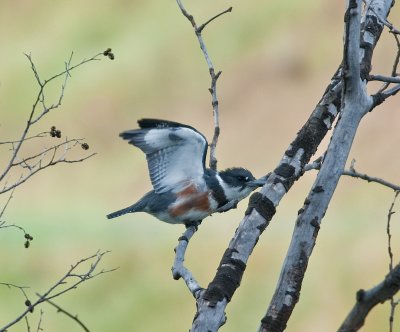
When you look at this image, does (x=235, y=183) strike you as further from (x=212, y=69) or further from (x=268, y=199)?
(x=268, y=199)

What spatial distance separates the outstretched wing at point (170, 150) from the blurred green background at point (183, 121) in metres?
6.41

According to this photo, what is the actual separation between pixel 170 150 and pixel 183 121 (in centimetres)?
1197

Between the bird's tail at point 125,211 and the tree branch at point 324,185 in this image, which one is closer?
the tree branch at point 324,185

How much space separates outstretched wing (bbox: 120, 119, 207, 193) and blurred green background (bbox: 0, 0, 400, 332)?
21.0ft

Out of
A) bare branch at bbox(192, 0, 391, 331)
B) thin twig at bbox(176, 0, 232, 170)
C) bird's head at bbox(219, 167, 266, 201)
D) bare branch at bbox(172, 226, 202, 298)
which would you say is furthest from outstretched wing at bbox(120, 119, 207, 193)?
bare branch at bbox(172, 226, 202, 298)

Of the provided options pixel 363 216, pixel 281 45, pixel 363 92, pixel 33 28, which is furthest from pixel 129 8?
pixel 363 92

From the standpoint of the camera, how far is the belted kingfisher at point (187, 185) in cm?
621

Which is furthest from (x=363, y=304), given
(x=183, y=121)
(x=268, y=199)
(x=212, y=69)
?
(x=183, y=121)

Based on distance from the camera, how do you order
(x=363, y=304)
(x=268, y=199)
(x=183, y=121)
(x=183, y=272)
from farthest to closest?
(x=183, y=121) < (x=268, y=199) < (x=183, y=272) < (x=363, y=304)

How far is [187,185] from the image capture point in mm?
6578

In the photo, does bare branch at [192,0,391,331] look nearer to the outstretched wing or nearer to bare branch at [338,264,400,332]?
the outstretched wing

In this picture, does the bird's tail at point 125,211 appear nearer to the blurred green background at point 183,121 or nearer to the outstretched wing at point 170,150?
the outstretched wing at point 170,150

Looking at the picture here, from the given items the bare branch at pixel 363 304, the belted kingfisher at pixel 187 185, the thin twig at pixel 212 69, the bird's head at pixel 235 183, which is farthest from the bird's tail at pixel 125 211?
the bare branch at pixel 363 304

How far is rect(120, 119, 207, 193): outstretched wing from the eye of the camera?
5754 millimetres
